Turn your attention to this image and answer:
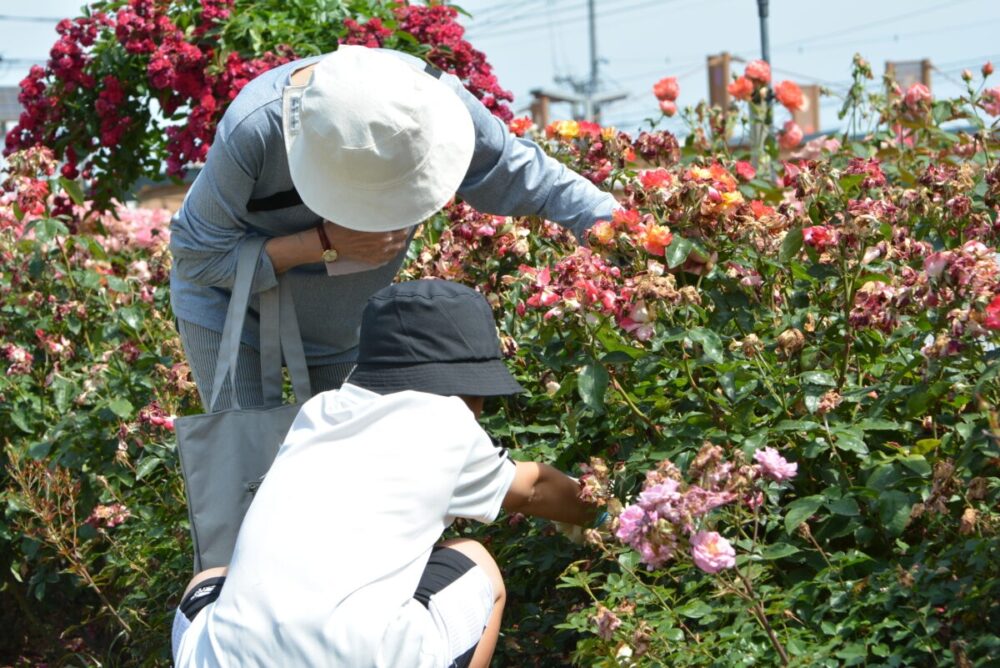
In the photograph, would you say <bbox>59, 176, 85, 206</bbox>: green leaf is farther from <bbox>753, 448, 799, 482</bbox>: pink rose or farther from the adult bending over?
<bbox>753, 448, 799, 482</bbox>: pink rose

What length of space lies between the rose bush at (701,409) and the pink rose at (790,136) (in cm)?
5

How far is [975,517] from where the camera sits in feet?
6.36

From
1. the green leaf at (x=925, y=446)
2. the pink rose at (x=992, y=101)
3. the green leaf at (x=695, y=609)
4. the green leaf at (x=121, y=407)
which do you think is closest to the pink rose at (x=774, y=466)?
the green leaf at (x=695, y=609)

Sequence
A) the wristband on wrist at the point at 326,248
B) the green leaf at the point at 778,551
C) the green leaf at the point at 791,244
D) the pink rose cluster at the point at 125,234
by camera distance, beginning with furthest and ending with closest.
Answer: the pink rose cluster at the point at 125,234
the wristband on wrist at the point at 326,248
the green leaf at the point at 791,244
the green leaf at the point at 778,551

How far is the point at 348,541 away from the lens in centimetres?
197

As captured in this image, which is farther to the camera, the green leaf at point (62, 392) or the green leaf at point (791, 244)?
the green leaf at point (62, 392)

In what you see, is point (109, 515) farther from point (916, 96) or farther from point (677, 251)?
point (916, 96)

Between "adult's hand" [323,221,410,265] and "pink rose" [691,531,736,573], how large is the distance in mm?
967

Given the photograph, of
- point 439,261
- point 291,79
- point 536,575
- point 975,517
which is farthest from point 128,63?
point 975,517

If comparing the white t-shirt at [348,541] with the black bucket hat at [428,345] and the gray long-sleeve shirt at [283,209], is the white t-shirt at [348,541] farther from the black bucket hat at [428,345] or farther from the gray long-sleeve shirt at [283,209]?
the gray long-sleeve shirt at [283,209]

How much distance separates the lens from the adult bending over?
7.52ft

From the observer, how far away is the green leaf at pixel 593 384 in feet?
7.59

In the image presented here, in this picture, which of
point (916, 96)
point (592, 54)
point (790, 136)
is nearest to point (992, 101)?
point (916, 96)

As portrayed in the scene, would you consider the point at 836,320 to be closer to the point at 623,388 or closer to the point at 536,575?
the point at 623,388
